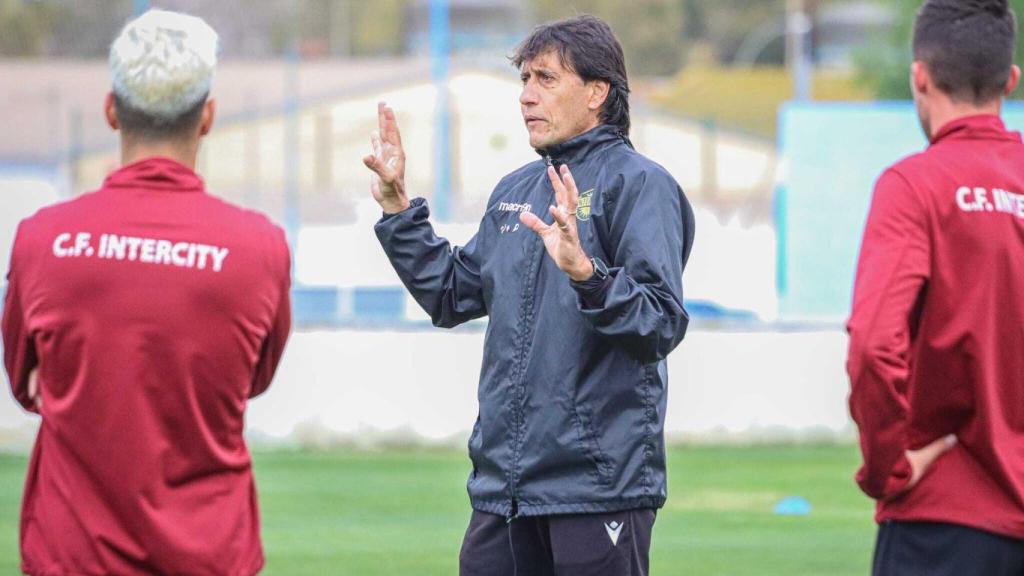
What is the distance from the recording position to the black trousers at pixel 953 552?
12.5 ft

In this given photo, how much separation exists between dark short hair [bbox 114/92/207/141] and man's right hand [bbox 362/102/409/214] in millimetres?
1315

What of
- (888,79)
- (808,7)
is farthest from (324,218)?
(808,7)

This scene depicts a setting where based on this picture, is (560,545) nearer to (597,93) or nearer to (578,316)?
(578,316)

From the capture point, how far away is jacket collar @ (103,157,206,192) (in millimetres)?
3637

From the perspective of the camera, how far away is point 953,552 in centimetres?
382

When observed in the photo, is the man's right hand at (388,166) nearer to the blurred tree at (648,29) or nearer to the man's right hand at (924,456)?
the man's right hand at (924,456)

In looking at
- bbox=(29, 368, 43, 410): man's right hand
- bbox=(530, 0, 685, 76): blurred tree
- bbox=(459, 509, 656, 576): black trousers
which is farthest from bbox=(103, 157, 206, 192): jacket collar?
bbox=(530, 0, 685, 76): blurred tree

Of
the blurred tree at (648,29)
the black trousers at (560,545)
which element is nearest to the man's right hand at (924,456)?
the black trousers at (560,545)

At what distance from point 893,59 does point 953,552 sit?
69.2 feet

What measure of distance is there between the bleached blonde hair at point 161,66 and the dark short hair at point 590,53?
4.64 ft

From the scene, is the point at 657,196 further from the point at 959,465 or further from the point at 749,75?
the point at 749,75

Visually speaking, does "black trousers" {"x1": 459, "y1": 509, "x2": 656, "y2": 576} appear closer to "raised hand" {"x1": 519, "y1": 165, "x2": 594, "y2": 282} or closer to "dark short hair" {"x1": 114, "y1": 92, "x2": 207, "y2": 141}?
"raised hand" {"x1": 519, "y1": 165, "x2": 594, "y2": 282}

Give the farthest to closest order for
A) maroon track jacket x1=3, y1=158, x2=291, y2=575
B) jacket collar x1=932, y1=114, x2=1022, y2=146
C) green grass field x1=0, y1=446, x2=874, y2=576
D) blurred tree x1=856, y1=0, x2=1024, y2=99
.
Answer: blurred tree x1=856, y1=0, x2=1024, y2=99 < green grass field x1=0, y1=446, x2=874, y2=576 < jacket collar x1=932, y1=114, x2=1022, y2=146 < maroon track jacket x1=3, y1=158, x2=291, y2=575

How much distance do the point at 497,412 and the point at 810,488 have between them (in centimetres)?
749
